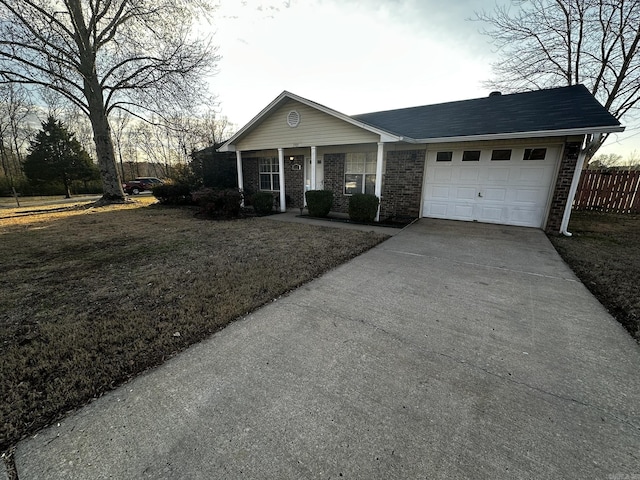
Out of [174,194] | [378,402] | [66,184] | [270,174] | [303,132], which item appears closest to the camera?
[378,402]

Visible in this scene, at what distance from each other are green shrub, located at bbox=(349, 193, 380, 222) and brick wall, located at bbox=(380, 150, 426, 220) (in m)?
1.28

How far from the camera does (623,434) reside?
5.52 feet

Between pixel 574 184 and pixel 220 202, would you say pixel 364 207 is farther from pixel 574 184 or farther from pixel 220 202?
pixel 574 184

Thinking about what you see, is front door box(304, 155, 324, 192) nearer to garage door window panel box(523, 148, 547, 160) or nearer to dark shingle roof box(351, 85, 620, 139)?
dark shingle roof box(351, 85, 620, 139)

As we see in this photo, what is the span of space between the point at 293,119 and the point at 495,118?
22.6ft

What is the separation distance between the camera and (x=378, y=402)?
1918 mm

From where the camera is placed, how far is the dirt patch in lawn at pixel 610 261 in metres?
3.39

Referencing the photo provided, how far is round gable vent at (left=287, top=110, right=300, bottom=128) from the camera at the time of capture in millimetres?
9922

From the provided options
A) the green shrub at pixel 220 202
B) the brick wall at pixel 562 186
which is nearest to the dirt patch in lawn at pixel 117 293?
the green shrub at pixel 220 202

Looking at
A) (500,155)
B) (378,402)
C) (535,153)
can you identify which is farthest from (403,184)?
(378,402)

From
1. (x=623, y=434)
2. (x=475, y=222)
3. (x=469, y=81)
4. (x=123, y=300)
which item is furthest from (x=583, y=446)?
(x=469, y=81)

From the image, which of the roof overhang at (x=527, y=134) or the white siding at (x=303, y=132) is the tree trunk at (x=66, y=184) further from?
the roof overhang at (x=527, y=134)

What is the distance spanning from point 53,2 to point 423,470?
18.2m

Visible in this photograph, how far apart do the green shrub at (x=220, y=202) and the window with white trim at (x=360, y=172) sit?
443 centimetres
